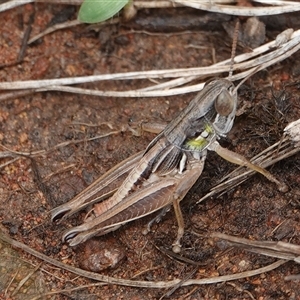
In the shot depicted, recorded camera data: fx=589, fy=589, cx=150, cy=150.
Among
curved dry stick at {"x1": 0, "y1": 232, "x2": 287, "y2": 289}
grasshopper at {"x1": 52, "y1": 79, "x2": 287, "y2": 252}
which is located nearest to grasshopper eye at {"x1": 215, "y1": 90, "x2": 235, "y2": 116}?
grasshopper at {"x1": 52, "y1": 79, "x2": 287, "y2": 252}

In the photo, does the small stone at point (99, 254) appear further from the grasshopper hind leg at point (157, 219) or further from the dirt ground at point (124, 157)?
the grasshopper hind leg at point (157, 219)

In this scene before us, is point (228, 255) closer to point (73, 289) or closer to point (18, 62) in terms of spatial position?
point (73, 289)

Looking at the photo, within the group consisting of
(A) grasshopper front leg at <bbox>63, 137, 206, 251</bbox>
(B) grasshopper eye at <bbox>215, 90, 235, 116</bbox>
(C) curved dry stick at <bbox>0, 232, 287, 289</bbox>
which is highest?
(B) grasshopper eye at <bbox>215, 90, 235, 116</bbox>

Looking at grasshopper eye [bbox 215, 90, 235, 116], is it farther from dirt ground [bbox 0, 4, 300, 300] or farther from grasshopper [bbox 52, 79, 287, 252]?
dirt ground [bbox 0, 4, 300, 300]

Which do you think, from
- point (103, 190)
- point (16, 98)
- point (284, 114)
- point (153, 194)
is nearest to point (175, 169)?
point (153, 194)

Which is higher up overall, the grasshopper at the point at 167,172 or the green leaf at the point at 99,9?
the green leaf at the point at 99,9

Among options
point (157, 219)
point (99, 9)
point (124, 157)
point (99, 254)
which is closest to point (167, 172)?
point (157, 219)

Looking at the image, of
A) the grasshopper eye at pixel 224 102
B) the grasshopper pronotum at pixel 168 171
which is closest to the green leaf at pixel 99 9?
the grasshopper pronotum at pixel 168 171
